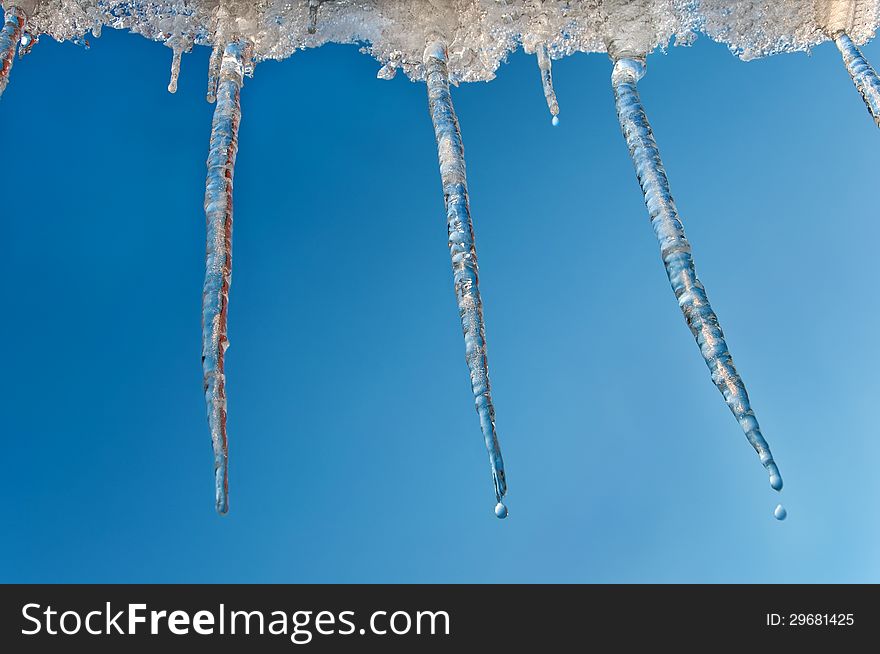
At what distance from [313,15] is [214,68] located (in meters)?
0.43

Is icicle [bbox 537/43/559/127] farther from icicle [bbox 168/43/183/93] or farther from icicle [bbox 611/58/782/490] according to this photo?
icicle [bbox 168/43/183/93]

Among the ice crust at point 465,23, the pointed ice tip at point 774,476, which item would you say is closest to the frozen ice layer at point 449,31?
the ice crust at point 465,23

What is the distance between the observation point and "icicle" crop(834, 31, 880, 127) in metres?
2.23

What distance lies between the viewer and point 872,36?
255 centimetres

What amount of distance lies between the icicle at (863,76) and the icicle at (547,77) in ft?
3.32

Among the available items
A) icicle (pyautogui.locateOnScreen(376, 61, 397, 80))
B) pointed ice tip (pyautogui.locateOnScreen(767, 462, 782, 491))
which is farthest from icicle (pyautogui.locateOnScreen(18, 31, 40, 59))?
pointed ice tip (pyautogui.locateOnScreen(767, 462, 782, 491))

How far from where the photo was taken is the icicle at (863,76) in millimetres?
2229

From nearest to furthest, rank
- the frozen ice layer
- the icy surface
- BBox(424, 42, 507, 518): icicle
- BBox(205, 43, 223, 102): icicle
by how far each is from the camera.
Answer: BBox(424, 42, 507, 518): icicle < the icy surface < the frozen ice layer < BBox(205, 43, 223, 102): icicle

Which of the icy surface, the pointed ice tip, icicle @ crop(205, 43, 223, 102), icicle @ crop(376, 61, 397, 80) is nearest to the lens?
the pointed ice tip

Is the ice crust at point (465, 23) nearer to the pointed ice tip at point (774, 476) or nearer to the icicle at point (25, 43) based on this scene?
the icicle at point (25, 43)

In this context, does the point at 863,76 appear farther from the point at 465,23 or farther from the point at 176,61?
the point at 176,61

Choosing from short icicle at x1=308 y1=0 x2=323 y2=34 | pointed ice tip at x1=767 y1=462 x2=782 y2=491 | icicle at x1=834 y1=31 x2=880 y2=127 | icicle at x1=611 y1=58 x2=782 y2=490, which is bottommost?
pointed ice tip at x1=767 y1=462 x2=782 y2=491

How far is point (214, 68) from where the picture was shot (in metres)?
2.44

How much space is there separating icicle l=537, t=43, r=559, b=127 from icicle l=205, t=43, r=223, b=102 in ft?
3.88
